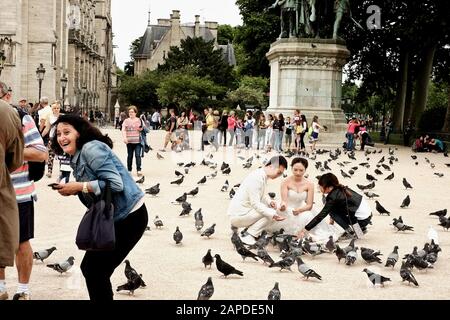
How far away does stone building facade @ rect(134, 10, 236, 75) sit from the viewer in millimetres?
123562

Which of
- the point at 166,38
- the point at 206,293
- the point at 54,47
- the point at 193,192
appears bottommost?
the point at 193,192

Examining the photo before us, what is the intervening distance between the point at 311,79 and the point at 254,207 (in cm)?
2567

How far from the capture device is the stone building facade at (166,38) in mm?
123562

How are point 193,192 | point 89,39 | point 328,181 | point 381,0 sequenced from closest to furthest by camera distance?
point 328,181
point 193,192
point 381,0
point 89,39

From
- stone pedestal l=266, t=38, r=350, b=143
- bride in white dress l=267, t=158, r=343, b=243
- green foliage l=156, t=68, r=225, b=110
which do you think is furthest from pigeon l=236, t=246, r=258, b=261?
green foliage l=156, t=68, r=225, b=110

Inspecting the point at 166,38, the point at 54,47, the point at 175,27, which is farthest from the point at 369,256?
the point at 175,27

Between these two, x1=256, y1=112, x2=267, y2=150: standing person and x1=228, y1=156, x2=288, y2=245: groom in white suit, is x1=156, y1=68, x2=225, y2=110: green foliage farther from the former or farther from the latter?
x1=228, y1=156, x2=288, y2=245: groom in white suit

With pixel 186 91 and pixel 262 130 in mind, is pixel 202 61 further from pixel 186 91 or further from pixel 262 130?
pixel 262 130

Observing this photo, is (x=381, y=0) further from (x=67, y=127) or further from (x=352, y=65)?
(x=67, y=127)

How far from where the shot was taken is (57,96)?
66.6 meters

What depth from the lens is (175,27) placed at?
124062 mm

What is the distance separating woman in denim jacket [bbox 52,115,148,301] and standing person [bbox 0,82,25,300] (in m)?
0.36
